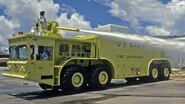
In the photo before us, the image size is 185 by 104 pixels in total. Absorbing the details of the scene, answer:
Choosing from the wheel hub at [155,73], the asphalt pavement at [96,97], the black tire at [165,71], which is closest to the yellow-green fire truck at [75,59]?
the wheel hub at [155,73]

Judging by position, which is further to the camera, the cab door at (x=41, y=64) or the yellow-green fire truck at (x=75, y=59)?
the yellow-green fire truck at (x=75, y=59)

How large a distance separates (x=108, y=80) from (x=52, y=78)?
3765mm

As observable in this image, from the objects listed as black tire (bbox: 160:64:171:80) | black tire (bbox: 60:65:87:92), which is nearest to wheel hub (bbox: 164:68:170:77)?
black tire (bbox: 160:64:171:80)

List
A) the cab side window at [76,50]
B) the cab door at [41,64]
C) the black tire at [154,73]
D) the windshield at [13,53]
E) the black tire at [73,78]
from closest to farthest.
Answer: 1. the cab door at [41,64]
2. the black tire at [73,78]
3. the windshield at [13,53]
4. the cab side window at [76,50]
5. the black tire at [154,73]

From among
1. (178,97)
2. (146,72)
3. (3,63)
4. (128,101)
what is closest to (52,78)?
(128,101)

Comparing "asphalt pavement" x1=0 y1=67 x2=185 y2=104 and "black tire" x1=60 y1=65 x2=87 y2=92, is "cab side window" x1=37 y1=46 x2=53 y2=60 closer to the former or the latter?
"black tire" x1=60 y1=65 x2=87 y2=92

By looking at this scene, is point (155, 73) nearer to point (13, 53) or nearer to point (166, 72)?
point (166, 72)

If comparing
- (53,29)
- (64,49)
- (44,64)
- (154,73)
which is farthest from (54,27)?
(154,73)

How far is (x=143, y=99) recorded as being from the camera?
1619 cm

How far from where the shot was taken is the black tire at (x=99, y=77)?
67.1 ft

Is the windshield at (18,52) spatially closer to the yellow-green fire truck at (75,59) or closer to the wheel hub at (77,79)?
the yellow-green fire truck at (75,59)

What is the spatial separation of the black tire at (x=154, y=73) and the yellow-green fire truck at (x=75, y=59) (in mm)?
128

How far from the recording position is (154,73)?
2503cm

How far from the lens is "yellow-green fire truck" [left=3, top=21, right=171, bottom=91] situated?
18.4 meters
